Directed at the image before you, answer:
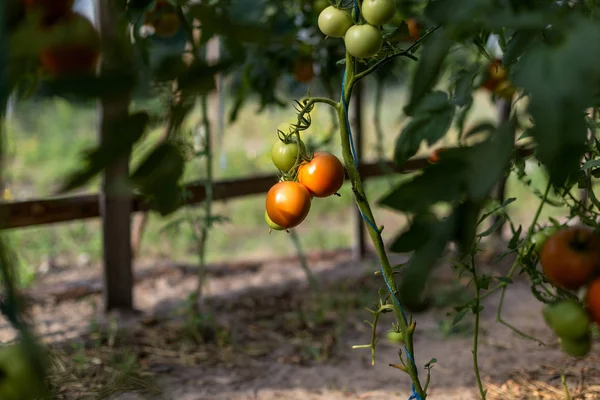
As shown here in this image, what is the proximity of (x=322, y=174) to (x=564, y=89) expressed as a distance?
492mm

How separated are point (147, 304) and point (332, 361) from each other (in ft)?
2.94

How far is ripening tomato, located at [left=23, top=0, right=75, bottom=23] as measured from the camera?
50 centimetres

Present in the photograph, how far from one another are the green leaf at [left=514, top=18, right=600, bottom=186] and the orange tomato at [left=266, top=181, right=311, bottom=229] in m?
0.47

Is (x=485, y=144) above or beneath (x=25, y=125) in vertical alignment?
beneath

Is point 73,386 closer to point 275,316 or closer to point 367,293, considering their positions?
point 275,316

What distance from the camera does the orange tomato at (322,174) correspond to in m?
0.89

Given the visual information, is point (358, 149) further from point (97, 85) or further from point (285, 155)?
point (97, 85)

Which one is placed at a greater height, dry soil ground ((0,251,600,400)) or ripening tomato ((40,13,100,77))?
ripening tomato ((40,13,100,77))

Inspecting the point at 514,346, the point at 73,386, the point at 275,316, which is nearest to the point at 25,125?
the point at 275,316

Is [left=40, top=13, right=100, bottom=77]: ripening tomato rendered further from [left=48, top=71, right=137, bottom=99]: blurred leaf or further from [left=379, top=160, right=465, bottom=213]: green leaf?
[left=379, top=160, right=465, bottom=213]: green leaf

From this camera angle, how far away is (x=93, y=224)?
12.6ft

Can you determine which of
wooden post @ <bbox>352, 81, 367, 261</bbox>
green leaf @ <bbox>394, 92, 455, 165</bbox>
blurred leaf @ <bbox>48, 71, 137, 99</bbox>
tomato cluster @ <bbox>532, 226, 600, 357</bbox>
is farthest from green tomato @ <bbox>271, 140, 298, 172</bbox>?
wooden post @ <bbox>352, 81, 367, 261</bbox>

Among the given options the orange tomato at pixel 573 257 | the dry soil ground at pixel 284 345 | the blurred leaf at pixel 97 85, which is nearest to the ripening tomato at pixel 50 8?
the blurred leaf at pixel 97 85

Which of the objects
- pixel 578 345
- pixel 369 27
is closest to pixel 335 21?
pixel 369 27
